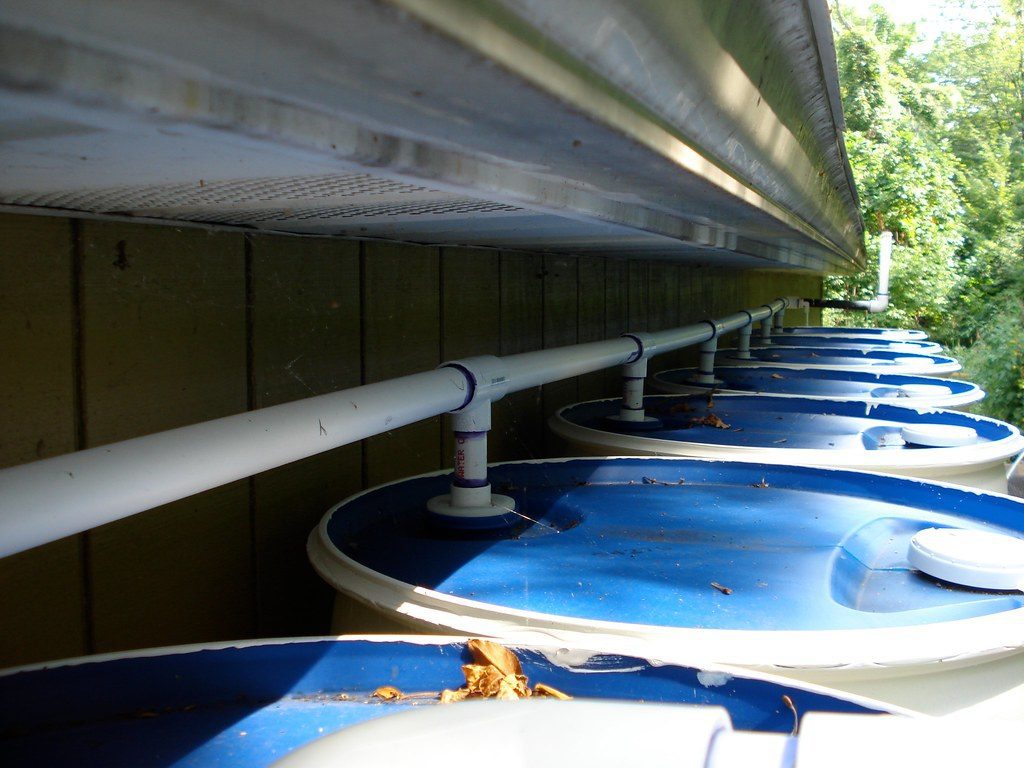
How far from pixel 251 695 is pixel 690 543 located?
74cm

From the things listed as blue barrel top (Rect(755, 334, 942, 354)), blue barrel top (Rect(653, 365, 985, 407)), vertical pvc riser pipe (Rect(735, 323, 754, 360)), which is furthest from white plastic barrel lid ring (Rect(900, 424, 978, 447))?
blue barrel top (Rect(755, 334, 942, 354))

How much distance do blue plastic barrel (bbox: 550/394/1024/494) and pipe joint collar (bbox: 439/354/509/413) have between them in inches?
22.9

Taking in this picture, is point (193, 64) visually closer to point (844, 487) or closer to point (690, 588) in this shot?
point (690, 588)

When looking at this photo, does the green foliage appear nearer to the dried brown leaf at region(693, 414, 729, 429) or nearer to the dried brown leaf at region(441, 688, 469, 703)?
the dried brown leaf at region(693, 414, 729, 429)

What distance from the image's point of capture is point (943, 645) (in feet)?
3.18

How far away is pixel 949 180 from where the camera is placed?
1473 centimetres

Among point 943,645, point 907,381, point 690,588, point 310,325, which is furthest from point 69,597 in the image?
point 907,381

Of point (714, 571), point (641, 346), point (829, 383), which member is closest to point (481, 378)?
point (714, 571)

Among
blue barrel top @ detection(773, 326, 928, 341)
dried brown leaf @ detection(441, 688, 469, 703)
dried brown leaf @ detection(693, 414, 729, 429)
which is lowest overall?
dried brown leaf @ detection(441, 688, 469, 703)

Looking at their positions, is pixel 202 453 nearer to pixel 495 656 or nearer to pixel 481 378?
pixel 495 656

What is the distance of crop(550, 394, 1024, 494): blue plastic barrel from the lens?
179 centimetres

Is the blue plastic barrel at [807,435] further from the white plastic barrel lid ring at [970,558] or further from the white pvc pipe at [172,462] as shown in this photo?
the white pvc pipe at [172,462]

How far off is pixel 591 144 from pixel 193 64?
0.95 feet

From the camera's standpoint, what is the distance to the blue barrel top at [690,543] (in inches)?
44.4
